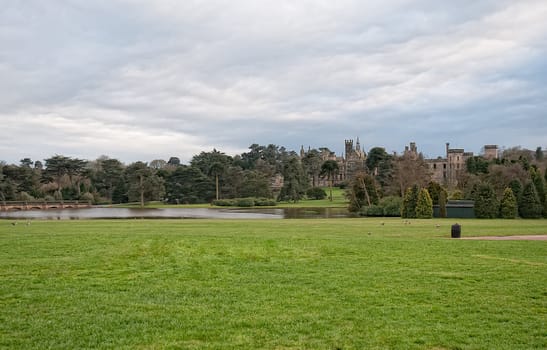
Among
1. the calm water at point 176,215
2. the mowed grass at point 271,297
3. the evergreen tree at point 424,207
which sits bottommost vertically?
the calm water at point 176,215

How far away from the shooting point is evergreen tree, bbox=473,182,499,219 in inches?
1566

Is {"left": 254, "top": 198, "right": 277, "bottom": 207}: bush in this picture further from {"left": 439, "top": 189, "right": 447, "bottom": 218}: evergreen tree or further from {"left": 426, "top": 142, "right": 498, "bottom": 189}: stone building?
{"left": 426, "top": 142, "right": 498, "bottom": 189}: stone building

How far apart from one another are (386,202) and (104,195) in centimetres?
7055

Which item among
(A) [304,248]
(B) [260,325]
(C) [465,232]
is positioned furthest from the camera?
(C) [465,232]

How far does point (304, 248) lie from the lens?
16.3 m

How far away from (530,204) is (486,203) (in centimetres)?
355

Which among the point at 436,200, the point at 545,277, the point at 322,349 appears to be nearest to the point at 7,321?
the point at 322,349

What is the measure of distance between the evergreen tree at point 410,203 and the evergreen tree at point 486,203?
16.2 feet

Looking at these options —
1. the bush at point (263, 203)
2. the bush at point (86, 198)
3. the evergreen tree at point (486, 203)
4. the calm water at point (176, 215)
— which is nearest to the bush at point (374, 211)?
the calm water at point (176, 215)

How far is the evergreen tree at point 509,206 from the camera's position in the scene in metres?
39.3

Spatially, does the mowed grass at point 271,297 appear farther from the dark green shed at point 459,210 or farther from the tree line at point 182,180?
the tree line at point 182,180

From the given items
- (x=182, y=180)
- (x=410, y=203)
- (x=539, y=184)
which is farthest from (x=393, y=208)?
(x=182, y=180)

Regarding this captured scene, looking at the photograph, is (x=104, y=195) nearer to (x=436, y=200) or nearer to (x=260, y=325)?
(x=436, y=200)

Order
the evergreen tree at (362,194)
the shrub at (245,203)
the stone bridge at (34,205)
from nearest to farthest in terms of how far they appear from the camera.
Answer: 1. the evergreen tree at (362,194)
2. the stone bridge at (34,205)
3. the shrub at (245,203)
